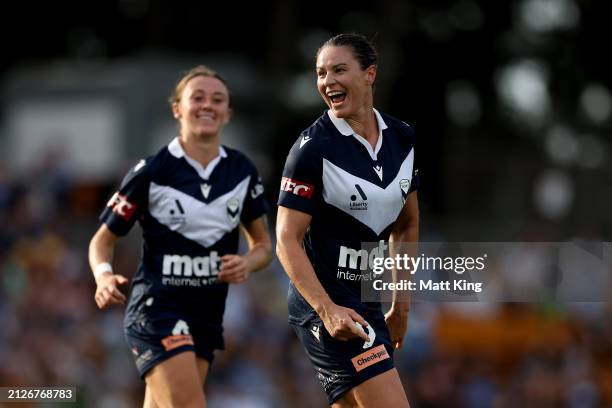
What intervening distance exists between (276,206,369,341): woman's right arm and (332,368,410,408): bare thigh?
0.23m

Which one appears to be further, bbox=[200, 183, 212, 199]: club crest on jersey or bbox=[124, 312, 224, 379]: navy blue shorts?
bbox=[200, 183, 212, 199]: club crest on jersey

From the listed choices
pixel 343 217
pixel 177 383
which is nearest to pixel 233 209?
pixel 177 383

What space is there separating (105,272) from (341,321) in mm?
1798

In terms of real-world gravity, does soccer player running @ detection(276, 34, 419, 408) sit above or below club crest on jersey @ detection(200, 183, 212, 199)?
below

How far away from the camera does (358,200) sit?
20.5 ft

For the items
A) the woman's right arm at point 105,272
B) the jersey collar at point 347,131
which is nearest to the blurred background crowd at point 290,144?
the woman's right arm at point 105,272

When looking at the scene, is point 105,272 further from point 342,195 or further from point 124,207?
point 342,195

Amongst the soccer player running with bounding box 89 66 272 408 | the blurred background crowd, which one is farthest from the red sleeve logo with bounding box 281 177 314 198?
the blurred background crowd

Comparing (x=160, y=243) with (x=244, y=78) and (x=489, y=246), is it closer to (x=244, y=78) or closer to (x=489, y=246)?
(x=489, y=246)

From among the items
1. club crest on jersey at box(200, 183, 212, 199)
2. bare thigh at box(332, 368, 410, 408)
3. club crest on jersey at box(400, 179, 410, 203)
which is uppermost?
club crest on jersey at box(200, 183, 212, 199)

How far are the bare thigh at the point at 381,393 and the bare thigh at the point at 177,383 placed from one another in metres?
1.15

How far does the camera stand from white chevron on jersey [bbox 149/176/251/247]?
728 centimetres

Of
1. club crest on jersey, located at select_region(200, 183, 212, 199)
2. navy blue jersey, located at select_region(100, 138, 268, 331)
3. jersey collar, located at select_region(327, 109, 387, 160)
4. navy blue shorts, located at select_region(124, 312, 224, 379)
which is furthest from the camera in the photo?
club crest on jersey, located at select_region(200, 183, 212, 199)

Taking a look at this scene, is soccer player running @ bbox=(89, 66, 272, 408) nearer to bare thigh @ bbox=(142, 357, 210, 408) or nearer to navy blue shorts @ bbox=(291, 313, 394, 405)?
bare thigh @ bbox=(142, 357, 210, 408)
